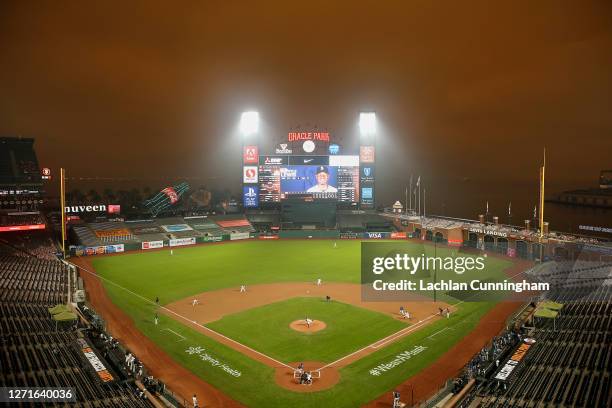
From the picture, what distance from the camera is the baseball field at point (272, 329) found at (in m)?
21.2

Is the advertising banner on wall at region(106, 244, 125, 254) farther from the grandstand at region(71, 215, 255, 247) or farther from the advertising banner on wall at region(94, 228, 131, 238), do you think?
the advertising banner on wall at region(94, 228, 131, 238)

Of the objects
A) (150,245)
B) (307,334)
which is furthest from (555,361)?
(150,245)

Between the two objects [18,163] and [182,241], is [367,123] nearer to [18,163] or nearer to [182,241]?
[182,241]

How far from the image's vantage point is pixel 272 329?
2842cm

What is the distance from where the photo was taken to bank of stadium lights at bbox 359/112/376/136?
71688 millimetres

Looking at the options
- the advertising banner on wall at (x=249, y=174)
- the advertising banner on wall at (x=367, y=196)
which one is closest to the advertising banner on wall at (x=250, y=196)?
the advertising banner on wall at (x=249, y=174)

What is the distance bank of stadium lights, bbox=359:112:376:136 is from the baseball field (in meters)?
30.8

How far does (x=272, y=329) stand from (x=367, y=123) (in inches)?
2005

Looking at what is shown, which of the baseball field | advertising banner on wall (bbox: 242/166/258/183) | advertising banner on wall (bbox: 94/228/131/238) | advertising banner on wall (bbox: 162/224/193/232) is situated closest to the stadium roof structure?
advertising banner on wall (bbox: 94/228/131/238)

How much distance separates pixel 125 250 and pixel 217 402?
4436 cm

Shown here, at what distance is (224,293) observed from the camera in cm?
3762

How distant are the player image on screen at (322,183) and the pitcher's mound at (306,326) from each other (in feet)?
137

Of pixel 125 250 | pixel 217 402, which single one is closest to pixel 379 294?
pixel 217 402

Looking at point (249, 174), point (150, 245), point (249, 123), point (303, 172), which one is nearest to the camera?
point (150, 245)
